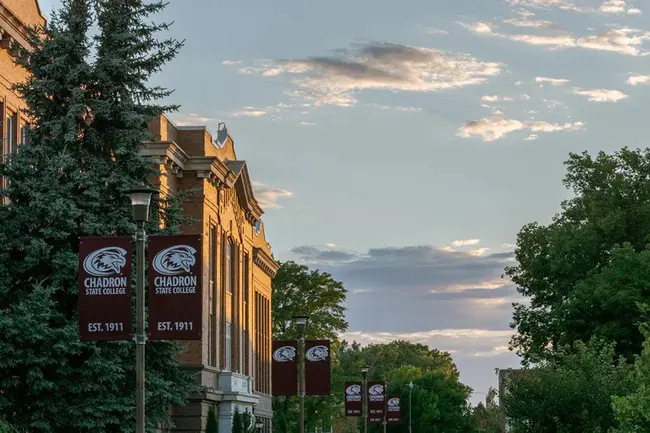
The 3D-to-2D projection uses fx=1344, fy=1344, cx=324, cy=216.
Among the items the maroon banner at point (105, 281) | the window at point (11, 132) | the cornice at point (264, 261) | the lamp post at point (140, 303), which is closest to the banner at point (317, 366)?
the cornice at point (264, 261)

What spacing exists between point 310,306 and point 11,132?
6326cm

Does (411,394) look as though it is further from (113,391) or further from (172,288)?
(172,288)

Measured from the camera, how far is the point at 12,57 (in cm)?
3691

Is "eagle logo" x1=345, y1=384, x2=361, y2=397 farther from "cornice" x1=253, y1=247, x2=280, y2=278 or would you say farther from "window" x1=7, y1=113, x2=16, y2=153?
"window" x1=7, y1=113, x2=16, y2=153

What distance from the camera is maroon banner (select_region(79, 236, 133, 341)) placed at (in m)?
23.1

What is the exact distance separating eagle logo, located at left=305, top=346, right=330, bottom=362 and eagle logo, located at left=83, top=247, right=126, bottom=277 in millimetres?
30940

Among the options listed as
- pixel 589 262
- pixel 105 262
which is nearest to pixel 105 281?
pixel 105 262

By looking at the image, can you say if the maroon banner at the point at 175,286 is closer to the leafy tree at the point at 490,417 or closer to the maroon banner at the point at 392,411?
the leafy tree at the point at 490,417

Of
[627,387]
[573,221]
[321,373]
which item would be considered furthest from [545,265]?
[627,387]

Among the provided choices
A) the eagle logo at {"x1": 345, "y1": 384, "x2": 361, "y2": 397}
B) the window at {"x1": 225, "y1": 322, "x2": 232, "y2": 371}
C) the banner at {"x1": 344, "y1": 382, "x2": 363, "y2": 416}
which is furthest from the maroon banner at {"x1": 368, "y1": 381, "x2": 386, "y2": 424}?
the window at {"x1": 225, "y1": 322, "x2": 232, "y2": 371}

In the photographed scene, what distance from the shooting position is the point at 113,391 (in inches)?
1298

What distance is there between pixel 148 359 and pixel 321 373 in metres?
21.1

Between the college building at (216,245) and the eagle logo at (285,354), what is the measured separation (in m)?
2.81

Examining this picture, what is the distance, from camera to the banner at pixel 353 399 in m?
76.6
